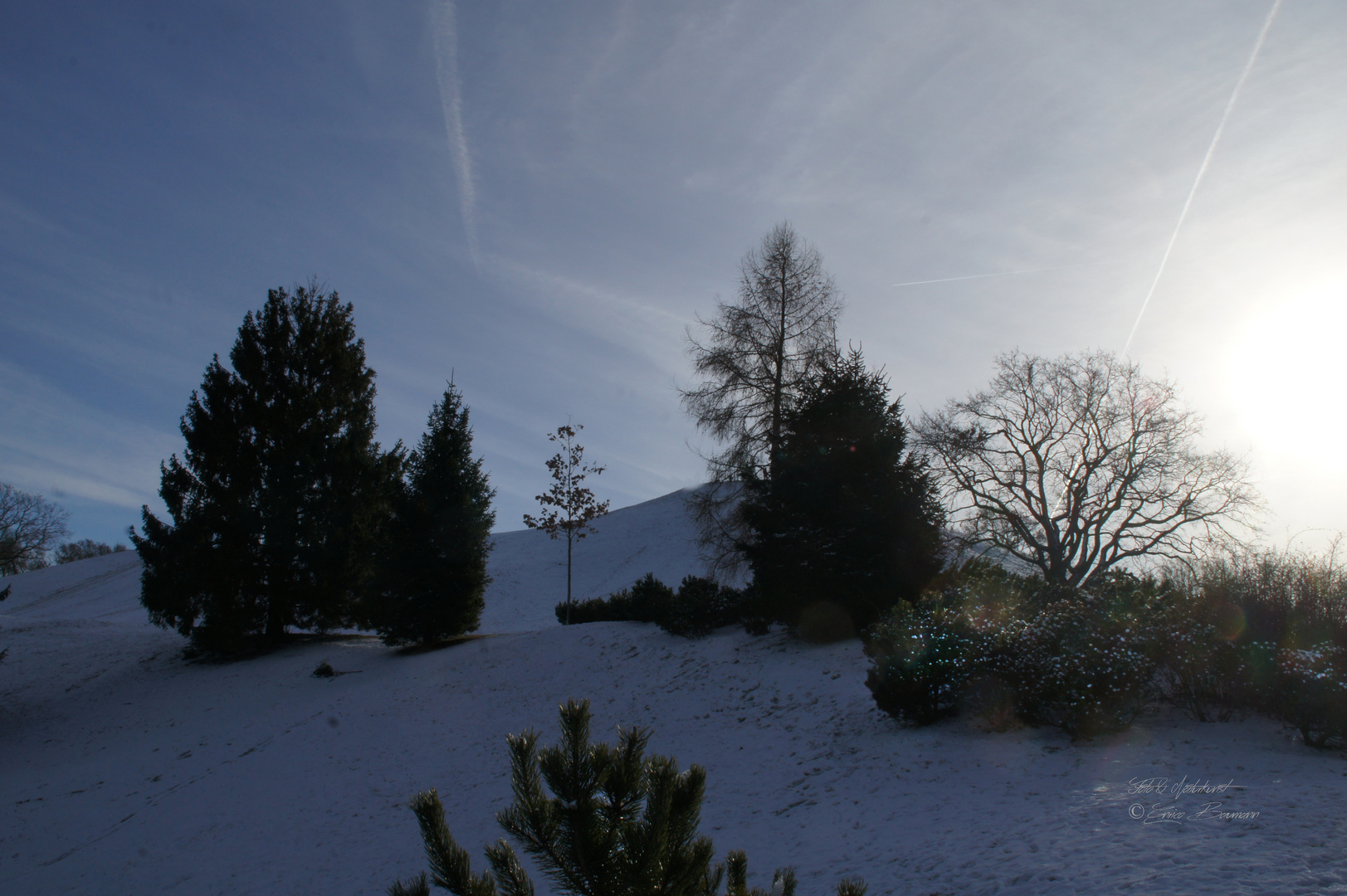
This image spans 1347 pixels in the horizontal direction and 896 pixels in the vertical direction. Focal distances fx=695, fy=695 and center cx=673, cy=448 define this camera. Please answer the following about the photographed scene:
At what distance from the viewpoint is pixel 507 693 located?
16281 millimetres

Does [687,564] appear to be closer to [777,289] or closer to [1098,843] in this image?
[777,289]

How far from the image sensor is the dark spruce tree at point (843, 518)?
14617 mm

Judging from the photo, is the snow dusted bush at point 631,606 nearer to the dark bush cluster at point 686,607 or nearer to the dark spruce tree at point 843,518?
the dark bush cluster at point 686,607

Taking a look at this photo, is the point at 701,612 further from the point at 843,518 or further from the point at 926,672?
the point at 926,672

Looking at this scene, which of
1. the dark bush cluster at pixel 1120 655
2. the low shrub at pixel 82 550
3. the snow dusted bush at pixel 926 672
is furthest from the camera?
the low shrub at pixel 82 550

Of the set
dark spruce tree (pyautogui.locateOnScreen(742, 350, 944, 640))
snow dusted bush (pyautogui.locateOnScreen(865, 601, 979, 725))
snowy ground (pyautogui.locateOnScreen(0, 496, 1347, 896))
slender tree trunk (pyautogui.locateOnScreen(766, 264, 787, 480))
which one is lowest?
snowy ground (pyautogui.locateOnScreen(0, 496, 1347, 896))

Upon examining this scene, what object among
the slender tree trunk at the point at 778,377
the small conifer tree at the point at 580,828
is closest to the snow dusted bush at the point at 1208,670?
the small conifer tree at the point at 580,828

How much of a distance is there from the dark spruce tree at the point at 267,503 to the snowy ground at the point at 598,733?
67.9 inches

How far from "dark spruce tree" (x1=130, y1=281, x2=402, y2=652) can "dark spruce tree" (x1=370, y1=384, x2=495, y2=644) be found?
1434 millimetres

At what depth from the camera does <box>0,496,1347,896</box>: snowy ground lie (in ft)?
19.6

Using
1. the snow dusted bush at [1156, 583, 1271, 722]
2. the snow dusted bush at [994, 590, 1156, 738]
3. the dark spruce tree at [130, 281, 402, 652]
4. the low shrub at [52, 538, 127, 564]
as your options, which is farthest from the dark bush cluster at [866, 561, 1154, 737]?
the low shrub at [52, 538, 127, 564]

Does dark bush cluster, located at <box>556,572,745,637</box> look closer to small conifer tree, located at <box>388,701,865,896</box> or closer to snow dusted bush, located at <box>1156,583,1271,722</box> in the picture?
snow dusted bush, located at <box>1156,583,1271,722</box>

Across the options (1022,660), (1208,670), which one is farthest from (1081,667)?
(1208,670)

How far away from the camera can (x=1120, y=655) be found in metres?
8.61
